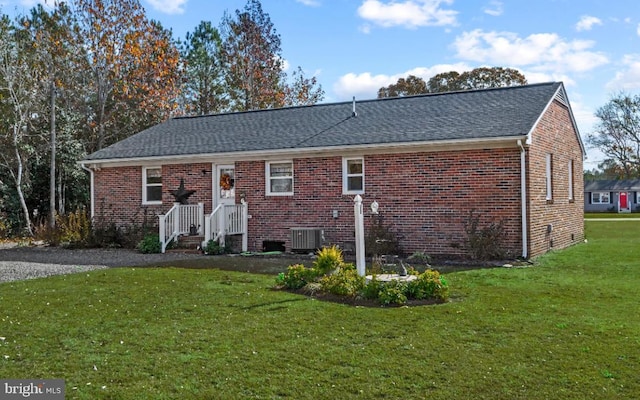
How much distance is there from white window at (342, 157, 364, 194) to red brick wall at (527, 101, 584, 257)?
14.0 ft

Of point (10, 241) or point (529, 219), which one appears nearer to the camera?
point (529, 219)

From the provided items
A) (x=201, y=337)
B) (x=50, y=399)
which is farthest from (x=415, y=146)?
(x=50, y=399)

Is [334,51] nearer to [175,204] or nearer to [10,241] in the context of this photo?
[175,204]

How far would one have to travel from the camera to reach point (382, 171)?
15.0 metres

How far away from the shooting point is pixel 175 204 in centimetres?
1678

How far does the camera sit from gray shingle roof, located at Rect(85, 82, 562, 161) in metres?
14.6

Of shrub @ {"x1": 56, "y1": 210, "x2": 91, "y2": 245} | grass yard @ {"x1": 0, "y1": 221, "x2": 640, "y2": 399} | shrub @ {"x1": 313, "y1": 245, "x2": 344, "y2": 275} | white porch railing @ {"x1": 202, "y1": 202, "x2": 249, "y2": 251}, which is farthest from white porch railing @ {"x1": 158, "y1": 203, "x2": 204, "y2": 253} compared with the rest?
shrub @ {"x1": 313, "y1": 245, "x2": 344, "y2": 275}

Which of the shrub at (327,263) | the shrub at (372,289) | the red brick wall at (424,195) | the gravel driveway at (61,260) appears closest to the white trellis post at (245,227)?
the red brick wall at (424,195)

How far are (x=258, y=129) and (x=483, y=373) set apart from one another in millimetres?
14625

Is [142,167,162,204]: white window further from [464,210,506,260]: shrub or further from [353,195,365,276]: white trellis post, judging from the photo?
[353,195,365,276]: white trellis post

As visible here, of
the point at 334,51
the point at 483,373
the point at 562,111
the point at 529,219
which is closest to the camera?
the point at 483,373

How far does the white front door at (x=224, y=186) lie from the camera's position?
17219 mm

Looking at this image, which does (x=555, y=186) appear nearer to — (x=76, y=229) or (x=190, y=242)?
(x=190, y=242)

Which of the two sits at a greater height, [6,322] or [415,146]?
[415,146]
